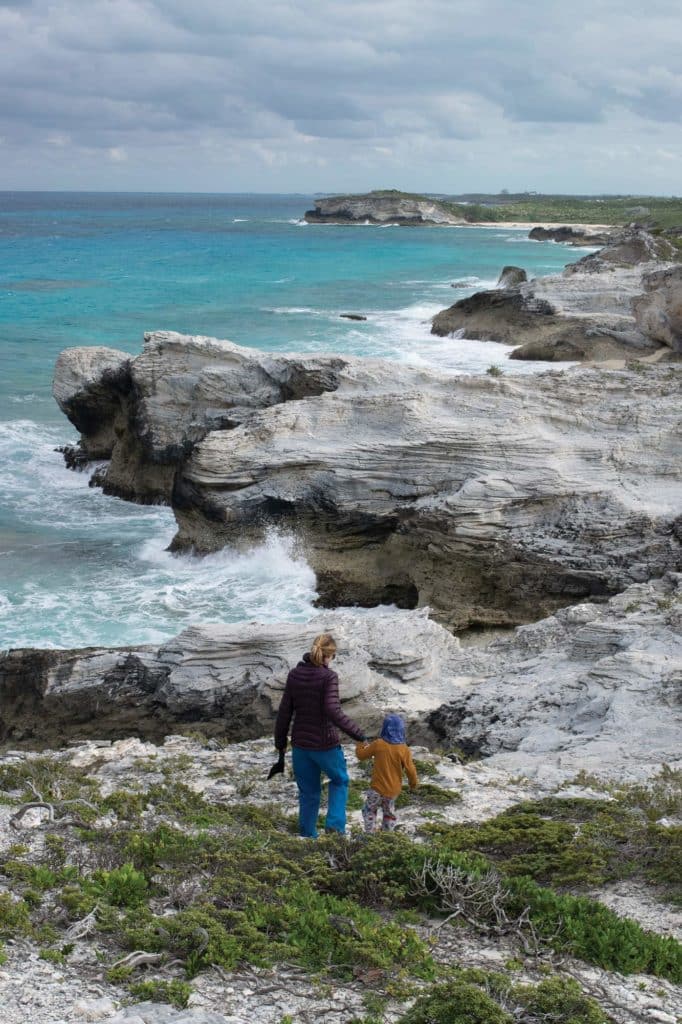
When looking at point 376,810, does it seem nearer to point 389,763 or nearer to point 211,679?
point 389,763

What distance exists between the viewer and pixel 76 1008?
625cm

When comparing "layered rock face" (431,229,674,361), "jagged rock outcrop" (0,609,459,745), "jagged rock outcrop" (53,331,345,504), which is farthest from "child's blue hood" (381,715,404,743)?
"layered rock face" (431,229,674,361)

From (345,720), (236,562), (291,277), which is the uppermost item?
(291,277)

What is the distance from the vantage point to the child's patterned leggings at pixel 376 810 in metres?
8.87

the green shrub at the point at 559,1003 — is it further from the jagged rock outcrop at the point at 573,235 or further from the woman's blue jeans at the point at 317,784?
the jagged rock outcrop at the point at 573,235

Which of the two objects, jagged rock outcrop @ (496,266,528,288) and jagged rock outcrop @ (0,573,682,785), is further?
jagged rock outcrop @ (496,266,528,288)

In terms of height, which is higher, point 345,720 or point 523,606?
point 345,720

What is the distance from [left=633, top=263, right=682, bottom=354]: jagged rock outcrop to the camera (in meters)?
32.5

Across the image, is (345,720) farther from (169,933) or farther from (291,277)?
(291,277)

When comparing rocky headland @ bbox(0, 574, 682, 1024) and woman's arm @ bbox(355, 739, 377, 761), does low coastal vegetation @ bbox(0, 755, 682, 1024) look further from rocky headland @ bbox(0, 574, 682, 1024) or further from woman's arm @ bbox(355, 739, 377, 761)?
woman's arm @ bbox(355, 739, 377, 761)

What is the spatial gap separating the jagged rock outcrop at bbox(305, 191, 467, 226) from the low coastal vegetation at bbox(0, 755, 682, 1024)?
179m

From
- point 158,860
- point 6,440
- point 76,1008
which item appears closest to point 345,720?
point 158,860

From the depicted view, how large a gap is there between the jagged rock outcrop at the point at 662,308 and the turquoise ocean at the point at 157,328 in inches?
181

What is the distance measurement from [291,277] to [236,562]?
214ft
